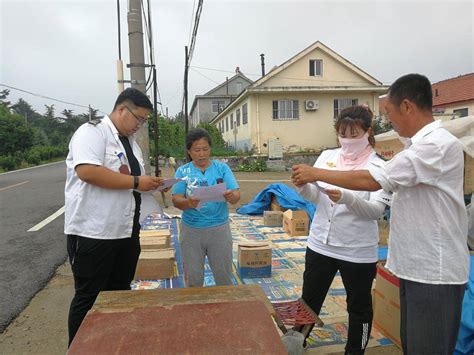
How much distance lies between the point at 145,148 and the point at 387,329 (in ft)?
13.7

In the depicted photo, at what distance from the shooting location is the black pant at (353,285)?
91.6 inches

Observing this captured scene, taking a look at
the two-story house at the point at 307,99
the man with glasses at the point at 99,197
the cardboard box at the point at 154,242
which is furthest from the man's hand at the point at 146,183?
the two-story house at the point at 307,99

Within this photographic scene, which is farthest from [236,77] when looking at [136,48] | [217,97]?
[136,48]

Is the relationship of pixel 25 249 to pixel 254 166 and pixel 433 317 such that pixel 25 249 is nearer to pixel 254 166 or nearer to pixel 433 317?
pixel 433 317

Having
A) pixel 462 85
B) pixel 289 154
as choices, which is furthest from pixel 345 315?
pixel 462 85

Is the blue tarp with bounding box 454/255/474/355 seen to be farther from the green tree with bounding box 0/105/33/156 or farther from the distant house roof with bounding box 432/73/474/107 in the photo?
the green tree with bounding box 0/105/33/156

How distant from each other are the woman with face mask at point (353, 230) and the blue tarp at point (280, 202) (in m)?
4.23

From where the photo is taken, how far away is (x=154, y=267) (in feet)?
14.2

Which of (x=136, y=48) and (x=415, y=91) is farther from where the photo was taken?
(x=136, y=48)

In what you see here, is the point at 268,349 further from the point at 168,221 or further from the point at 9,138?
the point at 9,138

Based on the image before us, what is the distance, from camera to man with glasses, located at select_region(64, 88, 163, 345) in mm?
2119

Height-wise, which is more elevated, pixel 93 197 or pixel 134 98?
pixel 134 98

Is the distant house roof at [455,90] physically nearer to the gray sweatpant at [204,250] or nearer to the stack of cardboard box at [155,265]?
the stack of cardboard box at [155,265]

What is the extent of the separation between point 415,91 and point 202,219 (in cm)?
181
